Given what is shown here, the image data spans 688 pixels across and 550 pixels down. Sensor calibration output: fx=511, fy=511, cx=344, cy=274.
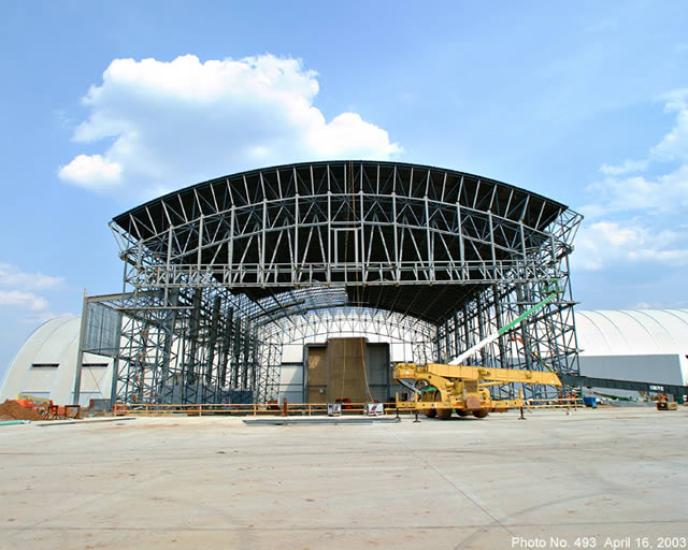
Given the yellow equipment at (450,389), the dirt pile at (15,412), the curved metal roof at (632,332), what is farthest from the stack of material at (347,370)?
the curved metal roof at (632,332)

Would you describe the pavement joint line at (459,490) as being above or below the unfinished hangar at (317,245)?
below

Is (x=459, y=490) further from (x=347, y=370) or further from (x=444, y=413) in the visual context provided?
(x=347, y=370)

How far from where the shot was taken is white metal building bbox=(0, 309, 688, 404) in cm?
5359

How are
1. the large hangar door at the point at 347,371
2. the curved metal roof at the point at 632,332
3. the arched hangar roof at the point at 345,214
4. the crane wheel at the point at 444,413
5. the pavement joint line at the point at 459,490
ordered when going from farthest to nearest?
the curved metal roof at the point at 632,332
the large hangar door at the point at 347,371
the arched hangar roof at the point at 345,214
the crane wheel at the point at 444,413
the pavement joint line at the point at 459,490

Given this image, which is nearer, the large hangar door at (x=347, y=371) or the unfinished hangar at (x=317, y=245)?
the unfinished hangar at (x=317, y=245)

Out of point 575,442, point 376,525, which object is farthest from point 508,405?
point 376,525

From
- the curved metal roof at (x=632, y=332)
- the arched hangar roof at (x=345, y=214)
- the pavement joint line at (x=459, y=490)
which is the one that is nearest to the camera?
the pavement joint line at (x=459, y=490)

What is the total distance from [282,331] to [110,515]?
61.5 meters

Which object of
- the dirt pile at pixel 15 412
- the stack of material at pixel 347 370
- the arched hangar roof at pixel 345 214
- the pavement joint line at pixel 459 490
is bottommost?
the pavement joint line at pixel 459 490

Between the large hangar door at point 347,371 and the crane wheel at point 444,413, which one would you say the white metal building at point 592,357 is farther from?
the crane wheel at point 444,413

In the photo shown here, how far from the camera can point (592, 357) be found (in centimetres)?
5572

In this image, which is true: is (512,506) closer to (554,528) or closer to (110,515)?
(554,528)

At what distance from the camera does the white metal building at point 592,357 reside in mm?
53594

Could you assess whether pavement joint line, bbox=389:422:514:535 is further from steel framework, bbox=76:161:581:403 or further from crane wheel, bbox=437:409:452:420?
steel framework, bbox=76:161:581:403
